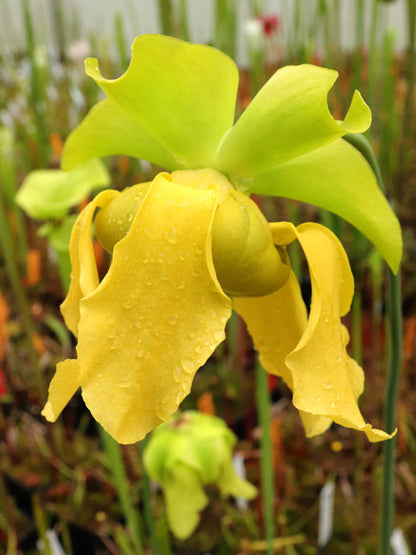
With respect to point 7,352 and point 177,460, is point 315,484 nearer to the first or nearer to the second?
point 177,460

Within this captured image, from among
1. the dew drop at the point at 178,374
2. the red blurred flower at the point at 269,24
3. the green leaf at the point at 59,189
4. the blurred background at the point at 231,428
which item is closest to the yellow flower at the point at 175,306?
the dew drop at the point at 178,374

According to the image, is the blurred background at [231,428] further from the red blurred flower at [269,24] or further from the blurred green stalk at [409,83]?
the red blurred flower at [269,24]

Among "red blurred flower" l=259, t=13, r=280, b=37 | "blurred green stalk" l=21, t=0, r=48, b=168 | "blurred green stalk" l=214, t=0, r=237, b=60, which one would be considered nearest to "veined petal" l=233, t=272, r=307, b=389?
"blurred green stalk" l=214, t=0, r=237, b=60

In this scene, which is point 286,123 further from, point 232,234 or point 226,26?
point 226,26

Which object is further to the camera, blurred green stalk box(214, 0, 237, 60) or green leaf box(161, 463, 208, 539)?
blurred green stalk box(214, 0, 237, 60)

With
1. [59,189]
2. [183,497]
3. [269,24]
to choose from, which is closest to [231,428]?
[183,497]

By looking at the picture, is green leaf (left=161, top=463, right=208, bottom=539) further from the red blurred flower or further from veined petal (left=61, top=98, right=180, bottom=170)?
the red blurred flower
